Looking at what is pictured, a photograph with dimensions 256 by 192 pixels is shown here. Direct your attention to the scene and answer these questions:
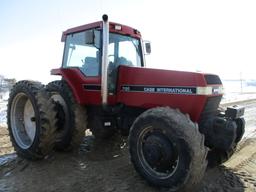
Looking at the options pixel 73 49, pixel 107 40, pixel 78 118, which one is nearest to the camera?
pixel 107 40

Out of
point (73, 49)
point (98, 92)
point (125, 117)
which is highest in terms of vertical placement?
point (73, 49)

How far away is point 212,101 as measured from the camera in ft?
17.1

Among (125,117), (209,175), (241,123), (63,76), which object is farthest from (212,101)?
(63,76)

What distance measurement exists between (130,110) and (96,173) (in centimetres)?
128

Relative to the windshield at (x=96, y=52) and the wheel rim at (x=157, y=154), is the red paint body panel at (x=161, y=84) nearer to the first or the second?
the windshield at (x=96, y=52)

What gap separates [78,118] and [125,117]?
0.89 m

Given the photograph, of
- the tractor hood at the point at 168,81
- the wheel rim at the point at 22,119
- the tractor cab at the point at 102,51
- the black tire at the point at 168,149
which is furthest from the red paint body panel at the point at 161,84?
the wheel rim at the point at 22,119

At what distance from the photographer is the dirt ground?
4793 millimetres

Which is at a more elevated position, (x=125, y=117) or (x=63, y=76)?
(x=63, y=76)

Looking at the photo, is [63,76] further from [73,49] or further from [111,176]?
[111,176]

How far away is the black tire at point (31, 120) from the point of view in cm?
578

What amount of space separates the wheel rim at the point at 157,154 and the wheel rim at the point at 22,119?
274cm

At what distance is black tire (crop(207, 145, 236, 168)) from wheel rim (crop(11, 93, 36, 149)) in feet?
11.4

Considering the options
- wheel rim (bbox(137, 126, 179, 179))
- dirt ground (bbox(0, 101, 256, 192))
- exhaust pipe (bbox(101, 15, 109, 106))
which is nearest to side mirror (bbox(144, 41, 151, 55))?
exhaust pipe (bbox(101, 15, 109, 106))
